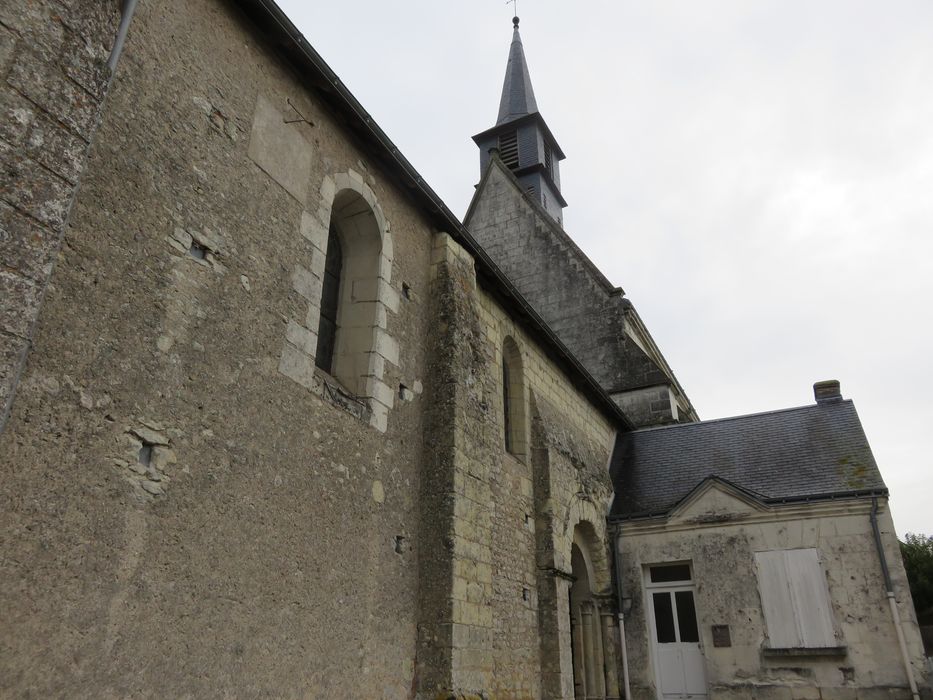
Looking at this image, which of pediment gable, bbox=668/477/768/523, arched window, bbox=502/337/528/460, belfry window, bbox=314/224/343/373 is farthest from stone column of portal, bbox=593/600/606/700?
belfry window, bbox=314/224/343/373

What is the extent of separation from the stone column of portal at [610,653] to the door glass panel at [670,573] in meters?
0.82

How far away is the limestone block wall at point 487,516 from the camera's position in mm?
5754

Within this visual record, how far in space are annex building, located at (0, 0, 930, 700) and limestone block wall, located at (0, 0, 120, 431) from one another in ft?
0.04

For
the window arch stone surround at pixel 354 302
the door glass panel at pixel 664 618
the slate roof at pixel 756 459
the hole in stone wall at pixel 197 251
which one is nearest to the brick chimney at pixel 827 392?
the slate roof at pixel 756 459

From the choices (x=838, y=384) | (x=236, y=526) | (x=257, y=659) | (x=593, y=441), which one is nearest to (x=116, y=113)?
(x=236, y=526)

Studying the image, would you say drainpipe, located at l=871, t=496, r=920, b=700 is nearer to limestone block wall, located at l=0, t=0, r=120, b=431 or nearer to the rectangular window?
the rectangular window

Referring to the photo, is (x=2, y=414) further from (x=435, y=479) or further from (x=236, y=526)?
(x=435, y=479)

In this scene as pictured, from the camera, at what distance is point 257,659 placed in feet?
13.4

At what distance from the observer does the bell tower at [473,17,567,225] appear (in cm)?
1941

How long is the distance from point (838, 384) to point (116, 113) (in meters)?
11.2

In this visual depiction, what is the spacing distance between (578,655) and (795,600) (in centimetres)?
279

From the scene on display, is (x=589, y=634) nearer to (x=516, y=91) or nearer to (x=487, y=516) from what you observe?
(x=487, y=516)

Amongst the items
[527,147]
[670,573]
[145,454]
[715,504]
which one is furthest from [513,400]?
[527,147]

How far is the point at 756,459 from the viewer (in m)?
10.6
